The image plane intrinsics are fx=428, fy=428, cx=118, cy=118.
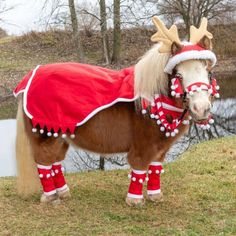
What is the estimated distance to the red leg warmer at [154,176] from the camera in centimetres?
385

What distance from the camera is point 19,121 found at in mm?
3891

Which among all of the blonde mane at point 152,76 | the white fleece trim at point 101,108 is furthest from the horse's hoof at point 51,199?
the blonde mane at point 152,76

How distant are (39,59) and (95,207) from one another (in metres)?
15.0

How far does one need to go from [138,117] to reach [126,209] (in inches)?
33.1

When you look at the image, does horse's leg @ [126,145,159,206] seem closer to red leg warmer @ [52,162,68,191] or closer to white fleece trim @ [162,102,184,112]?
white fleece trim @ [162,102,184,112]

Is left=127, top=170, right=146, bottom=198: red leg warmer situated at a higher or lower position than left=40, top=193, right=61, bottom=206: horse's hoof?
higher

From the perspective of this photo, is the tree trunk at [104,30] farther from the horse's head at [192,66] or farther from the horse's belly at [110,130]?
the horse's head at [192,66]

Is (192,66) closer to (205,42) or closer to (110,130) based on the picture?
(205,42)

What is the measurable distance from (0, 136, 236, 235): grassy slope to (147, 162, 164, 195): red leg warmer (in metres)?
0.13

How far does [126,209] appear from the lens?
373 centimetres

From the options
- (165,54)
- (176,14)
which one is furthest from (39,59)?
(165,54)

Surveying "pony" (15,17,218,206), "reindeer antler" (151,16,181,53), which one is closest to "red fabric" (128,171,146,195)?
"pony" (15,17,218,206)

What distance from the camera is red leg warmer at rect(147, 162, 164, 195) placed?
3848mm

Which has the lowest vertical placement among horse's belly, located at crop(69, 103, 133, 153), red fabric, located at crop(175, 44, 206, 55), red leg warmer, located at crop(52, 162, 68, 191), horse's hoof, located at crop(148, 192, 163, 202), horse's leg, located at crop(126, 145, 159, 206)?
horse's hoof, located at crop(148, 192, 163, 202)
